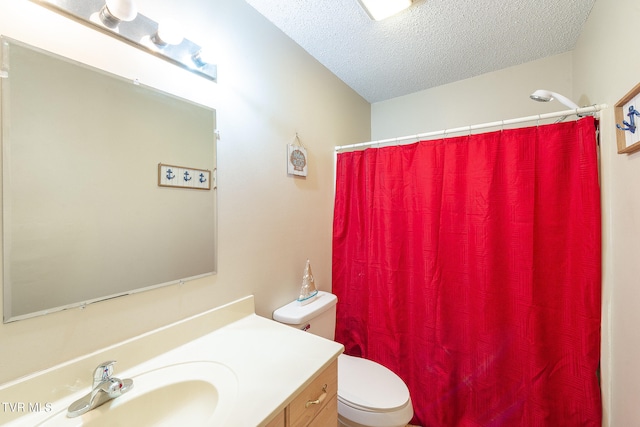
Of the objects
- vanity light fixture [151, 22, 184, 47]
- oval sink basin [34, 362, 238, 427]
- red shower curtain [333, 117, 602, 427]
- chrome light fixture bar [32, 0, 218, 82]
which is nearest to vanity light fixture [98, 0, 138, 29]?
chrome light fixture bar [32, 0, 218, 82]

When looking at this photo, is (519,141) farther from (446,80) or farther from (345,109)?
(345,109)

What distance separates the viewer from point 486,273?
1.35 meters

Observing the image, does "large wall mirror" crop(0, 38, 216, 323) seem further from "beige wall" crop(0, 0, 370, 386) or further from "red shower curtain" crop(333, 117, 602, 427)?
"red shower curtain" crop(333, 117, 602, 427)

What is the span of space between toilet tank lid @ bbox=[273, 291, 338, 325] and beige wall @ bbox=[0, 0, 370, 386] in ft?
0.21

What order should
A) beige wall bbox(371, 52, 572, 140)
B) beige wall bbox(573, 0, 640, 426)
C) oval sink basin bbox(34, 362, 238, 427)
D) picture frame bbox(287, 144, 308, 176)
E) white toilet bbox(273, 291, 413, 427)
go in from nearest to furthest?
oval sink basin bbox(34, 362, 238, 427) → beige wall bbox(573, 0, 640, 426) → white toilet bbox(273, 291, 413, 427) → picture frame bbox(287, 144, 308, 176) → beige wall bbox(371, 52, 572, 140)

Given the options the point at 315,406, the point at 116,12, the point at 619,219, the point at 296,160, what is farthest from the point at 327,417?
the point at 116,12

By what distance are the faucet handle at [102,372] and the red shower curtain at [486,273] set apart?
1.41 metres

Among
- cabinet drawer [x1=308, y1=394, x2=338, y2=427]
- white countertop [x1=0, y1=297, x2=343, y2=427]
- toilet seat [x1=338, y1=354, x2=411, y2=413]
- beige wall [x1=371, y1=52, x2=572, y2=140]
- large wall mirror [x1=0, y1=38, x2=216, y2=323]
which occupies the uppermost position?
beige wall [x1=371, y1=52, x2=572, y2=140]

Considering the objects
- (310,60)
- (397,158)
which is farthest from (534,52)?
(310,60)

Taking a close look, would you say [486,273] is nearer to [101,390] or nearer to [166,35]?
[101,390]

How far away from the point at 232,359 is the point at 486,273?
53.0 inches

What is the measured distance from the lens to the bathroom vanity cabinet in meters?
0.70

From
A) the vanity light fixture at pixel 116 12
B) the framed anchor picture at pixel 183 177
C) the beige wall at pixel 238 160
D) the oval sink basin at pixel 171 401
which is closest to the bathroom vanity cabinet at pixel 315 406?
the oval sink basin at pixel 171 401

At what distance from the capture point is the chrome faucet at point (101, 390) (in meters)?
0.65
